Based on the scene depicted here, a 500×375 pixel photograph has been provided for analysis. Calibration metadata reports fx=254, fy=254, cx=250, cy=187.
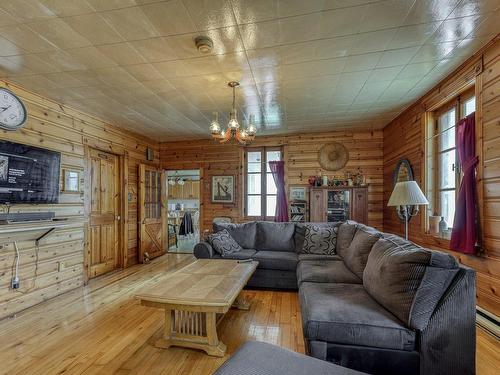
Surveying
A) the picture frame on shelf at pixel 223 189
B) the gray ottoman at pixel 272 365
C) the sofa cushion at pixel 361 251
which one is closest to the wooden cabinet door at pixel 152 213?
the picture frame on shelf at pixel 223 189

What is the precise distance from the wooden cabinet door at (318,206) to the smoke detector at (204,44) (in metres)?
3.47

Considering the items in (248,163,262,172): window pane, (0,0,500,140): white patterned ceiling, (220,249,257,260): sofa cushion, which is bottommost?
(220,249,257,260): sofa cushion

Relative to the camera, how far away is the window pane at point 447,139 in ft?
10.2

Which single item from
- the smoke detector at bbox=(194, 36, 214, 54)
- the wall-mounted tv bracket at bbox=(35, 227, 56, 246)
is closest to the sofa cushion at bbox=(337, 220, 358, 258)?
the smoke detector at bbox=(194, 36, 214, 54)

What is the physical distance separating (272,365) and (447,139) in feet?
11.4

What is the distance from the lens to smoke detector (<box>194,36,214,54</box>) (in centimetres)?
211

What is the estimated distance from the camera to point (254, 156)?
5859 mm

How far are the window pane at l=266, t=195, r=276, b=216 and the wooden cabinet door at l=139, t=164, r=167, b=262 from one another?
2.42m

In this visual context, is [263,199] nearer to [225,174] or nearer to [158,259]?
[225,174]

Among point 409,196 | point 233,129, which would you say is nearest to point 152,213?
point 233,129

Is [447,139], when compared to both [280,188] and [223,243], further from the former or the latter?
[223,243]

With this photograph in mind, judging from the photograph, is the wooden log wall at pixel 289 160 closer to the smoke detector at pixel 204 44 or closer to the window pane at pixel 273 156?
the window pane at pixel 273 156

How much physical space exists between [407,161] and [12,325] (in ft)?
17.7

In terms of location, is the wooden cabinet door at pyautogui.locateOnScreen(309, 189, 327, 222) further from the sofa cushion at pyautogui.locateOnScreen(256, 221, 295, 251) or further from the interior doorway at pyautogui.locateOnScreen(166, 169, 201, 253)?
the interior doorway at pyautogui.locateOnScreen(166, 169, 201, 253)
